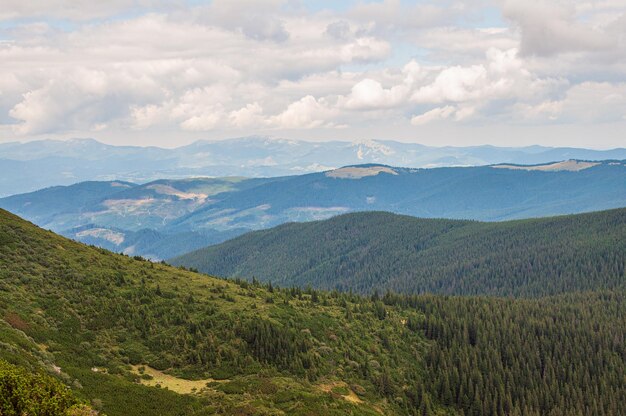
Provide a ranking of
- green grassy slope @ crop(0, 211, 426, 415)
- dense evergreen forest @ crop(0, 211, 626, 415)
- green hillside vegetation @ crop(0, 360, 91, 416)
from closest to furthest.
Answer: green hillside vegetation @ crop(0, 360, 91, 416) < green grassy slope @ crop(0, 211, 426, 415) < dense evergreen forest @ crop(0, 211, 626, 415)

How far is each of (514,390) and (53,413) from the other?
10937cm

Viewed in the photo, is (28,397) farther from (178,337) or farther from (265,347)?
(265,347)

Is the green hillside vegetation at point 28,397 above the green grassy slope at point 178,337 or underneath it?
above

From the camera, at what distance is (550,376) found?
139 m

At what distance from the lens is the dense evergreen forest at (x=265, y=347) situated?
80188mm

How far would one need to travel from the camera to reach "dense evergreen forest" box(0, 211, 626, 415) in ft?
263

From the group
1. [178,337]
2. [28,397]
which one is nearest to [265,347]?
[178,337]

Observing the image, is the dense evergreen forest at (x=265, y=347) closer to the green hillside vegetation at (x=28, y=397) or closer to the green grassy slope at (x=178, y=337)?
the green grassy slope at (x=178, y=337)

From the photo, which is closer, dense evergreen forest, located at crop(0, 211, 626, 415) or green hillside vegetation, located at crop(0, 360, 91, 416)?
green hillside vegetation, located at crop(0, 360, 91, 416)

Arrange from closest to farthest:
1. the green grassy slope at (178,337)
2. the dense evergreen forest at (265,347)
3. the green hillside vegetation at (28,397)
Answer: the green hillside vegetation at (28,397) → the green grassy slope at (178,337) → the dense evergreen forest at (265,347)

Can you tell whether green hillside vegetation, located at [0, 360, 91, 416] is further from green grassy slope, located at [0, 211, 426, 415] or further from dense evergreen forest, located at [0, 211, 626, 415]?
green grassy slope, located at [0, 211, 426, 415]

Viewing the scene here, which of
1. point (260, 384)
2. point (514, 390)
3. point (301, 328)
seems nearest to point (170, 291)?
point (301, 328)

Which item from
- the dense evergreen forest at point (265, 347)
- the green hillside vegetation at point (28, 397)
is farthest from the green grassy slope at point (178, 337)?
the green hillside vegetation at point (28, 397)

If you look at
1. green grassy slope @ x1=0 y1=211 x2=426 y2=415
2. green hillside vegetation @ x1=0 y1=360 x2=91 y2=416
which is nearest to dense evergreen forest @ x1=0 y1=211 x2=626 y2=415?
green grassy slope @ x1=0 y1=211 x2=426 y2=415
